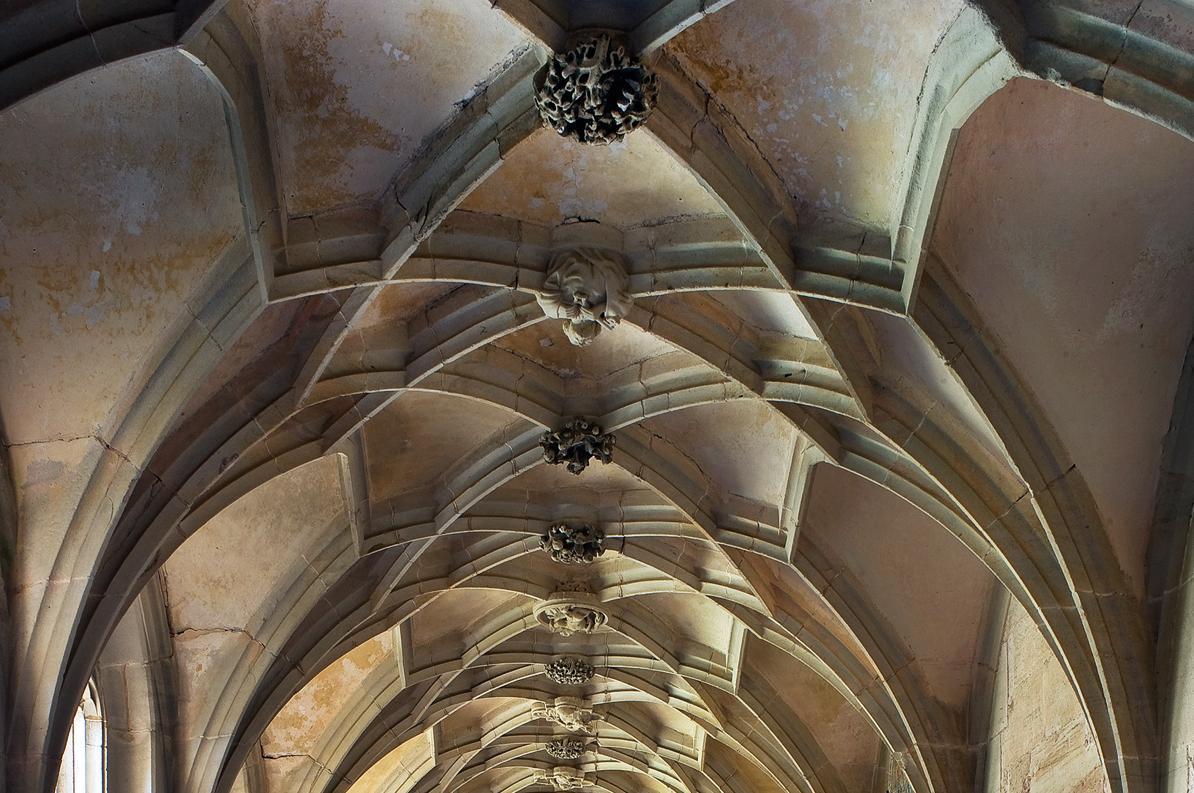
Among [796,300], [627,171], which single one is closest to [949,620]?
[796,300]

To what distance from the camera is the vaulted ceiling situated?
315 inches

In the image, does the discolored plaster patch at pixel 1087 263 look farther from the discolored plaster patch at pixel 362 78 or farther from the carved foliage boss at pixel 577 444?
the carved foliage boss at pixel 577 444

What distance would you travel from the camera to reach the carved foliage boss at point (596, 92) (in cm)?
759

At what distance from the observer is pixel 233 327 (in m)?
8.99

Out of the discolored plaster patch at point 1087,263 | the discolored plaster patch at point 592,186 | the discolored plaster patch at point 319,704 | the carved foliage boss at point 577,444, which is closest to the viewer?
the discolored plaster patch at point 1087,263

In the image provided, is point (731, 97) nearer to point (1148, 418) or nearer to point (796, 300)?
point (796, 300)

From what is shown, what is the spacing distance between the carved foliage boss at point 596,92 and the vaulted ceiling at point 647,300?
0.12 meters

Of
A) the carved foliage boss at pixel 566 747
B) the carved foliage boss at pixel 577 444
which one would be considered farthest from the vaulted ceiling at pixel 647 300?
the carved foliage boss at pixel 566 747

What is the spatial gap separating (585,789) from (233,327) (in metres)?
16.0

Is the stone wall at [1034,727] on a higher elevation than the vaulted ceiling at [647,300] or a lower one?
lower

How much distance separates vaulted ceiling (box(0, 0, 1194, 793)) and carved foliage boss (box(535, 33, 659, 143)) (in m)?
0.12

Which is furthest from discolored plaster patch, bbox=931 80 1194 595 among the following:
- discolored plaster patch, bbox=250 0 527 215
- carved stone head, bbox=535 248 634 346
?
discolored plaster patch, bbox=250 0 527 215

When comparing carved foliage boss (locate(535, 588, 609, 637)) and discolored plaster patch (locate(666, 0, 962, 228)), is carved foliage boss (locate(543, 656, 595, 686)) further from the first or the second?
discolored plaster patch (locate(666, 0, 962, 228))

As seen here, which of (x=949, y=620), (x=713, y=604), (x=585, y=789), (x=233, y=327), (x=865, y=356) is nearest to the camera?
(x=233, y=327)
